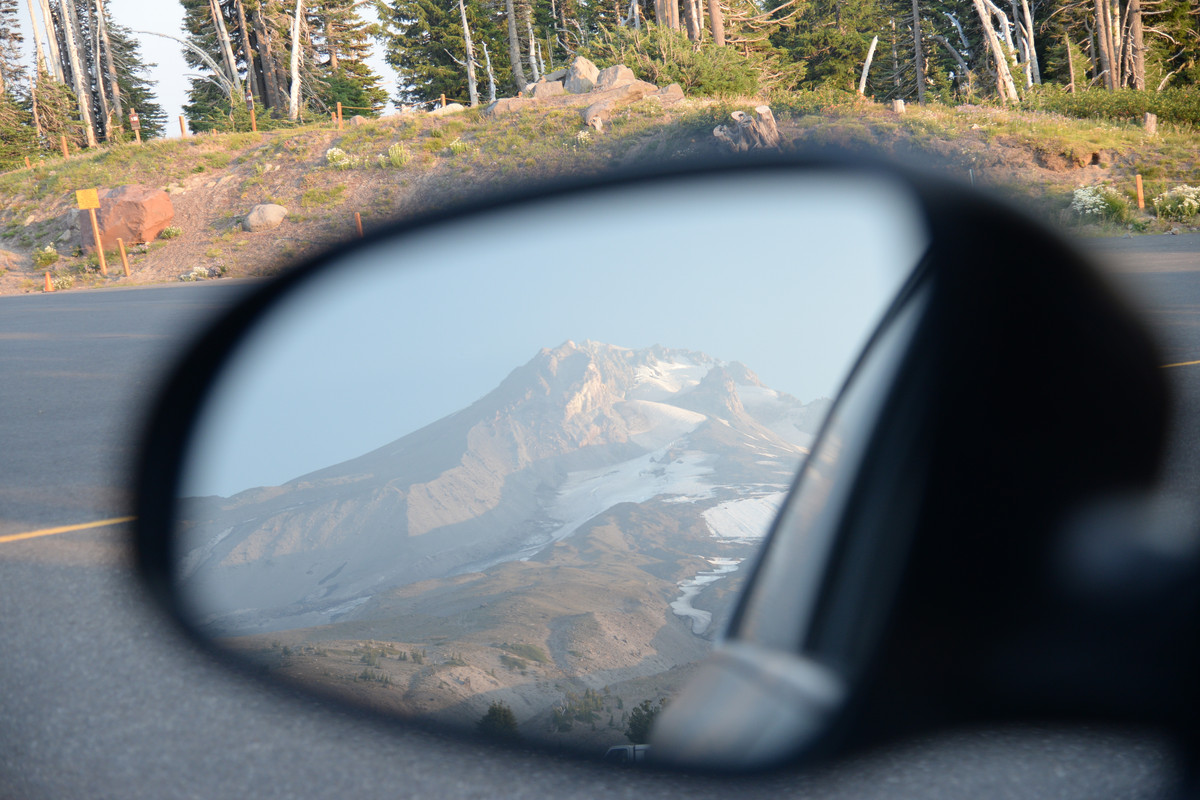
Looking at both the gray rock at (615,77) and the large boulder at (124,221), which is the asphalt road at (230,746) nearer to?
the large boulder at (124,221)

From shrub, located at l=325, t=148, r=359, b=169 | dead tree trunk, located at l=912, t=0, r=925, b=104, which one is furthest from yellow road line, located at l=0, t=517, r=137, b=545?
dead tree trunk, located at l=912, t=0, r=925, b=104

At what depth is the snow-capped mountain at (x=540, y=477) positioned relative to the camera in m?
1.75

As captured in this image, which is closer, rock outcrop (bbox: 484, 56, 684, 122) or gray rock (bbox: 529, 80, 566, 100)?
rock outcrop (bbox: 484, 56, 684, 122)

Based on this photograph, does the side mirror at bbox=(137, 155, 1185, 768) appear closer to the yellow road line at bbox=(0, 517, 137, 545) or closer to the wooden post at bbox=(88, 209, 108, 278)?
the yellow road line at bbox=(0, 517, 137, 545)

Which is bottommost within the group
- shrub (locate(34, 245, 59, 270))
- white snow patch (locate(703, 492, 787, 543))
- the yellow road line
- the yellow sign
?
the yellow road line

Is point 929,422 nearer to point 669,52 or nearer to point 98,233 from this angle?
point 98,233

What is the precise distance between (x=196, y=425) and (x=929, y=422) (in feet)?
8.51

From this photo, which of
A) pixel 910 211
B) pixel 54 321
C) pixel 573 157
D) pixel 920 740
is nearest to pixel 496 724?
pixel 920 740

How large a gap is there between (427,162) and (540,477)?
82.6 ft

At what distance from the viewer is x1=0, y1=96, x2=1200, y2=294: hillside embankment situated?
17.8 meters

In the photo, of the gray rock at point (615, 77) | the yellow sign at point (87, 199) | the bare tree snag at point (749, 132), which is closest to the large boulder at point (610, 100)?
the gray rock at point (615, 77)

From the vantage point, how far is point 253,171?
84.8 feet

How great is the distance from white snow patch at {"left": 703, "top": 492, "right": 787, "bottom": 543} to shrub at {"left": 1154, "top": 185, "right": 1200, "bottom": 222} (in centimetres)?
1606

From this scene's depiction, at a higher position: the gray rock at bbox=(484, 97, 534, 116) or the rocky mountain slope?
the gray rock at bbox=(484, 97, 534, 116)
